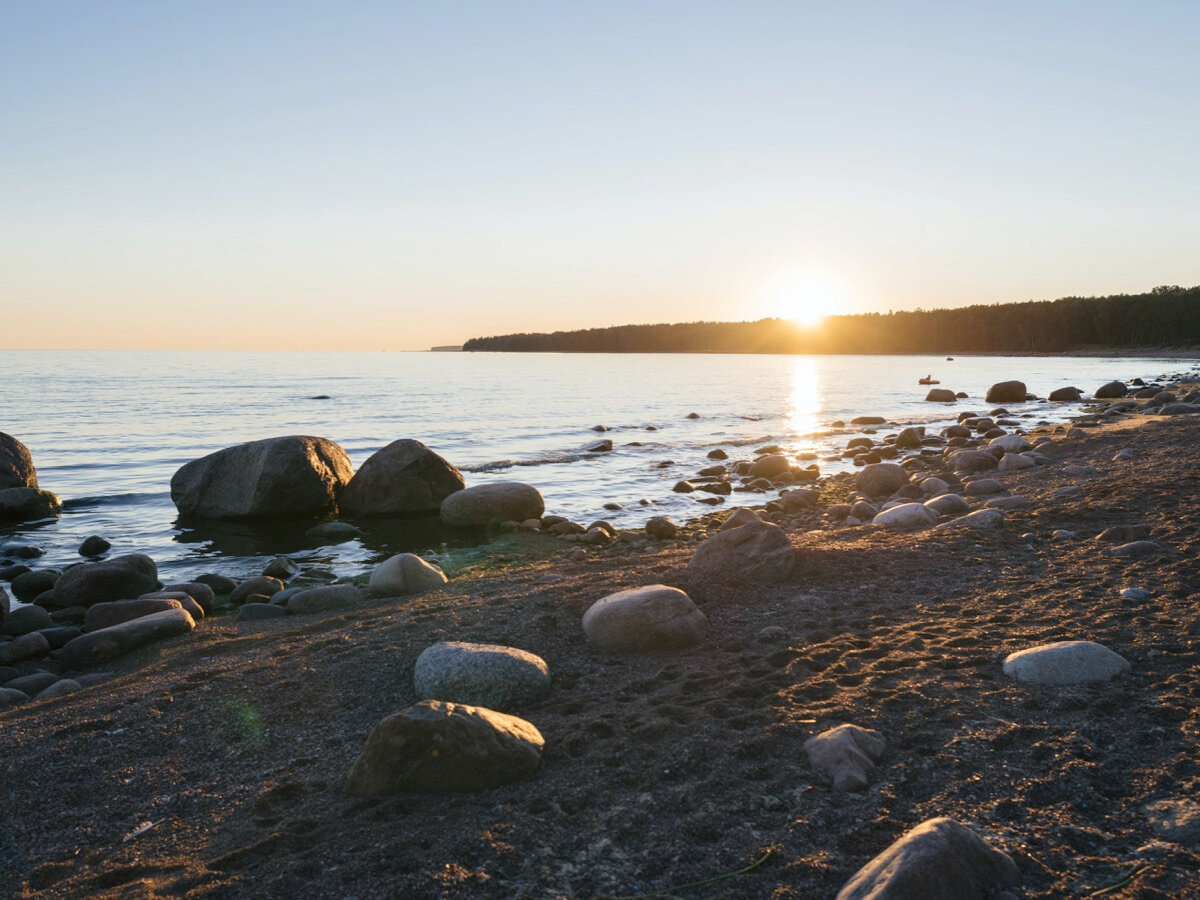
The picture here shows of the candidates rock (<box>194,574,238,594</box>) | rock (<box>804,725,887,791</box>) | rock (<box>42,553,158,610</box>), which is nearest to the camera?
rock (<box>804,725,887,791</box>)

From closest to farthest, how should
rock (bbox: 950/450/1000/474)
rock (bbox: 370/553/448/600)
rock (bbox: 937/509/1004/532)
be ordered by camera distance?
rock (bbox: 370/553/448/600)
rock (bbox: 937/509/1004/532)
rock (bbox: 950/450/1000/474)

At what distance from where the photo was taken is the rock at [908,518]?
9500 mm

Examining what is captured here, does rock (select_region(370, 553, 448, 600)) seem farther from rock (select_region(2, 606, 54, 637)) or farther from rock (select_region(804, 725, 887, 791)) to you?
rock (select_region(804, 725, 887, 791))

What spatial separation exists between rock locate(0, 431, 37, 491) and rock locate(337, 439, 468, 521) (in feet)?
18.5

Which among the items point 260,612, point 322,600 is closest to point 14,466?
point 260,612

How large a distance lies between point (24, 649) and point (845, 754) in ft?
23.1

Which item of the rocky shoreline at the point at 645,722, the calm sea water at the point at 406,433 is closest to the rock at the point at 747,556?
the rocky shoreline at the point at 645,722

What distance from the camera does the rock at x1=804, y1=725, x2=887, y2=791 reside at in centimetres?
358

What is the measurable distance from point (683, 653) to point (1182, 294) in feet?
338

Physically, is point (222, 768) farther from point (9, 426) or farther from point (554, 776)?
point (9, 426)

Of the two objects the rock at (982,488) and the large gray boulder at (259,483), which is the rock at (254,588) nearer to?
the large gray boulder at (259,483)

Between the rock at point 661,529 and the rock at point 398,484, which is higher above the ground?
the rock at point 398,484

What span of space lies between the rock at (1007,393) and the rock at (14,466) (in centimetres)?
3648

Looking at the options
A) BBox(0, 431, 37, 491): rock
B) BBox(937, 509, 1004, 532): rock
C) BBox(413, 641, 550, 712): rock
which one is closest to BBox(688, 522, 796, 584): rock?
BBox(413, 641, 550, 712): rock
